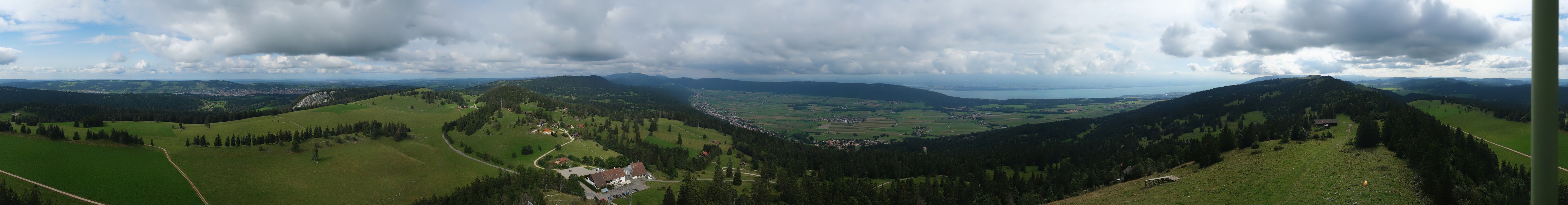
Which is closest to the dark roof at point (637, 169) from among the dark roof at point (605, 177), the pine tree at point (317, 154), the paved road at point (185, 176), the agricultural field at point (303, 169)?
the dark roof at point (605, 177)

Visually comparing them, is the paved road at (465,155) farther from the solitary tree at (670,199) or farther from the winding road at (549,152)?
the solitary tree at (670,199)

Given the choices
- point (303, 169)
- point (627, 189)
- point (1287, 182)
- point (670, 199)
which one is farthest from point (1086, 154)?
point (303, 169)

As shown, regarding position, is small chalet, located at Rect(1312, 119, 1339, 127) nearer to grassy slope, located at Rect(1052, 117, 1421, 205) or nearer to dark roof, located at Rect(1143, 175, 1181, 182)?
grassy slope, located at Rect(1052, 117, 1421, 205)

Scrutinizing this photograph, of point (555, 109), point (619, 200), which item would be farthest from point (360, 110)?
point (619, 200)

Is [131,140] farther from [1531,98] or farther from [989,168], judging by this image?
[989,168]

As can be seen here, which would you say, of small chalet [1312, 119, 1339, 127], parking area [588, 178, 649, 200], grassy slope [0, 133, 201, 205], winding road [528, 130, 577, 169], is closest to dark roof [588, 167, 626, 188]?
parking area [588, 178, 649, 200]
